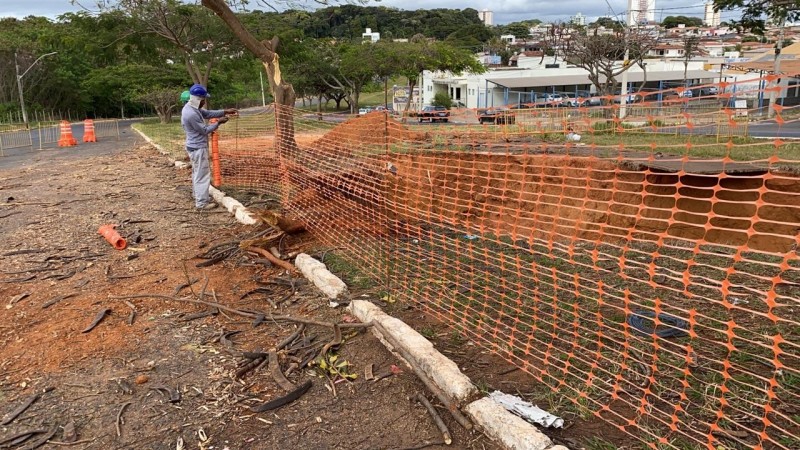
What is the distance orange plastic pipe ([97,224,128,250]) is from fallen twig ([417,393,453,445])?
4.55 meters

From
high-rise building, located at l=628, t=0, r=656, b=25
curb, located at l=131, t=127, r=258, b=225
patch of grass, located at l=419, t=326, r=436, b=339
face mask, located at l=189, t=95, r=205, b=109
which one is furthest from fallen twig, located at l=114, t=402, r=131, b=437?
high-rise building, located at l=628, t=0, r=656, b=25

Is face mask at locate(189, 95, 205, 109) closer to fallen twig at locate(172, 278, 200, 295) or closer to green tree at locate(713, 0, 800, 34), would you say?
fallen twig at locate(172, 278, 200, 295)

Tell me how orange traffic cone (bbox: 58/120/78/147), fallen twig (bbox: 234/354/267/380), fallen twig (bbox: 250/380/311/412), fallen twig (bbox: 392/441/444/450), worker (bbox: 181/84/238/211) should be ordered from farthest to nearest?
orange traffic cone (bbox: 58/120/78/147)
worker (bbox: 181/84/238/211)
fallen twig (bbox: 234/354/267/380)
fallen twig (bbox: 250/380/311/412)
fallen twig (bbox: 392/441/444/450)

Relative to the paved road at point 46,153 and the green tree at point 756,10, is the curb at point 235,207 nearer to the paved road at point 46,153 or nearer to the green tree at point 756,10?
the paved road at point 46,153

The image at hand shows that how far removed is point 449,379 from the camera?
10.8 feet

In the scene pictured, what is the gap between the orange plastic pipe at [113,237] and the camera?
6.42 meters

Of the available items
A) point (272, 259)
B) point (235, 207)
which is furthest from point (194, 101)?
point (272, 259)

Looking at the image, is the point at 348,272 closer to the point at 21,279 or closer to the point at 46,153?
the point at 21,279

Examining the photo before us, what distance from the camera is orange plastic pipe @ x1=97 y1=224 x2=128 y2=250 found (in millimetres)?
6418

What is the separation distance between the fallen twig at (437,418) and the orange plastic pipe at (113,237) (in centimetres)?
455

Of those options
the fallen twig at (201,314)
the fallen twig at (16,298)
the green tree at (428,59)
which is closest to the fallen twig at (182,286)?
the fallen twig at (201,314)

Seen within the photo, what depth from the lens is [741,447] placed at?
2.77 metres

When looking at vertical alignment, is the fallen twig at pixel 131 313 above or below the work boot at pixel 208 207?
below

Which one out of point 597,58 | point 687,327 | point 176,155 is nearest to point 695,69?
point 597,58
